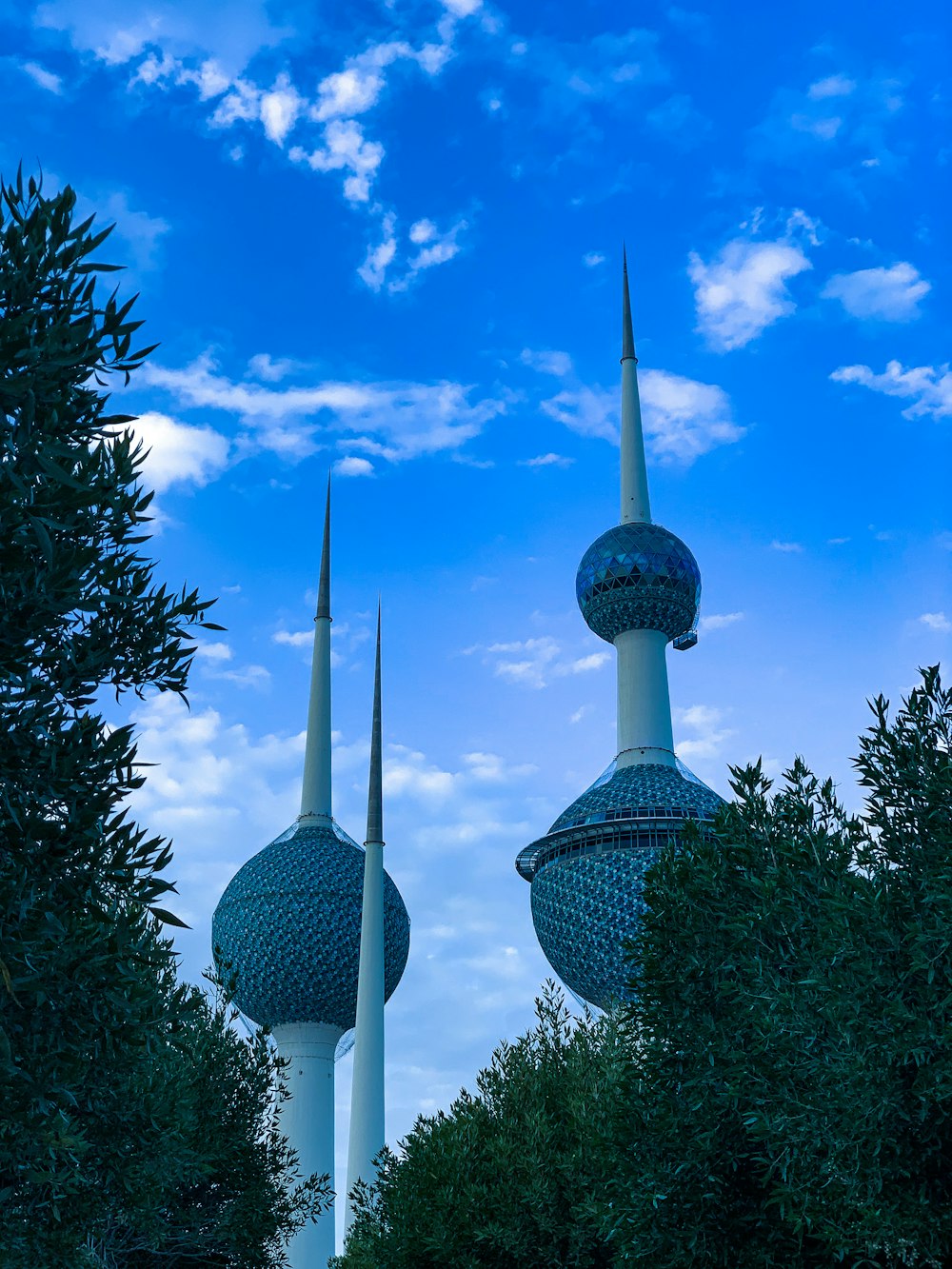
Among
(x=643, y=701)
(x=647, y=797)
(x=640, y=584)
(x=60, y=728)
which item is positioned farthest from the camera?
(x=640, y=584)

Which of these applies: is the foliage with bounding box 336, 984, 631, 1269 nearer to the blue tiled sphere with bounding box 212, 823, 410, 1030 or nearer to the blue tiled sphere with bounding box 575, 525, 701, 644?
the blue tiled sphere with bounding box 212, 823, 410, 1030

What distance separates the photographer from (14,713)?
15414 millimetres

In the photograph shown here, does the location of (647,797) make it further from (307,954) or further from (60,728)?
(60,728)

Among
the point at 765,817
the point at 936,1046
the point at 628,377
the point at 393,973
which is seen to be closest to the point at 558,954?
the point at 393,973

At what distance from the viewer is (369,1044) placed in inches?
3406

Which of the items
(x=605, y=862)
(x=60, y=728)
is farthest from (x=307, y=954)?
(x=60, y=728)

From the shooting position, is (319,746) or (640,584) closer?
(640,584)

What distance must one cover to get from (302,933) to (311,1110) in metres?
15.0

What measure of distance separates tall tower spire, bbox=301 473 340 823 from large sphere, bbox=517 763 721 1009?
19092mm

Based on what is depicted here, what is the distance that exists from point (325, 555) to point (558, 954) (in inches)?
1603

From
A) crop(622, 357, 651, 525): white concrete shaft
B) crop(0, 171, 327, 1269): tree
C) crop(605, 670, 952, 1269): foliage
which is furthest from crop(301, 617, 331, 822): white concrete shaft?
crop(0, 171, 327, 1269): tree

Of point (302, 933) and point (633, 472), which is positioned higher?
point (633, 472)

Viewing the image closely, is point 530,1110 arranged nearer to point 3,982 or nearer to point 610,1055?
point 610,1055

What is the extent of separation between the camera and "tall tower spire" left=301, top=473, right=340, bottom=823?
125750 mm
